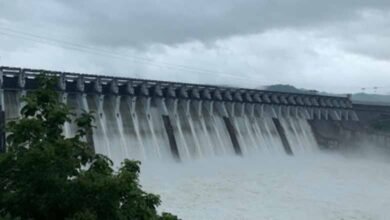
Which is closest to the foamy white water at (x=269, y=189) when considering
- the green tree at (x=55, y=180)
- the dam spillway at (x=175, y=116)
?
the dam spillway at (x=175, y=116)

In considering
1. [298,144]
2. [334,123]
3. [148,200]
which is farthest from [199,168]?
[148,200]

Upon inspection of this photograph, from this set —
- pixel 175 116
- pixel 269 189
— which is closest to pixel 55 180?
pixel 269 189

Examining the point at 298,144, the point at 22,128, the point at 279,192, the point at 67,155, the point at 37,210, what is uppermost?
the point at 298,144

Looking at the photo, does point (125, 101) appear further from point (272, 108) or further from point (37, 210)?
point (37, 210)

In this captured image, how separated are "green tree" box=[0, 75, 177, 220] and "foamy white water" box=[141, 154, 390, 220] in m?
12.9

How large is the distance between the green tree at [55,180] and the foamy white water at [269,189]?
42.3 ft

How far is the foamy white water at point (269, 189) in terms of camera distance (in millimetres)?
19688

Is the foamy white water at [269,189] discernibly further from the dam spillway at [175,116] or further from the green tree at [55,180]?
the green tree at [55,180]

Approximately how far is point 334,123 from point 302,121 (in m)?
3.47

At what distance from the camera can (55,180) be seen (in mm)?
5090

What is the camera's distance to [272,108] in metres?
40.2

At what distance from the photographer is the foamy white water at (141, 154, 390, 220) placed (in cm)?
1969

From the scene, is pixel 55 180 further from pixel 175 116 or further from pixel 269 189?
pixel 175 116

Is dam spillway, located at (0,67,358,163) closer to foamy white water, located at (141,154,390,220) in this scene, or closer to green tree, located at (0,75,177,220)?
foamy white water, located at (141,154,390,220)
